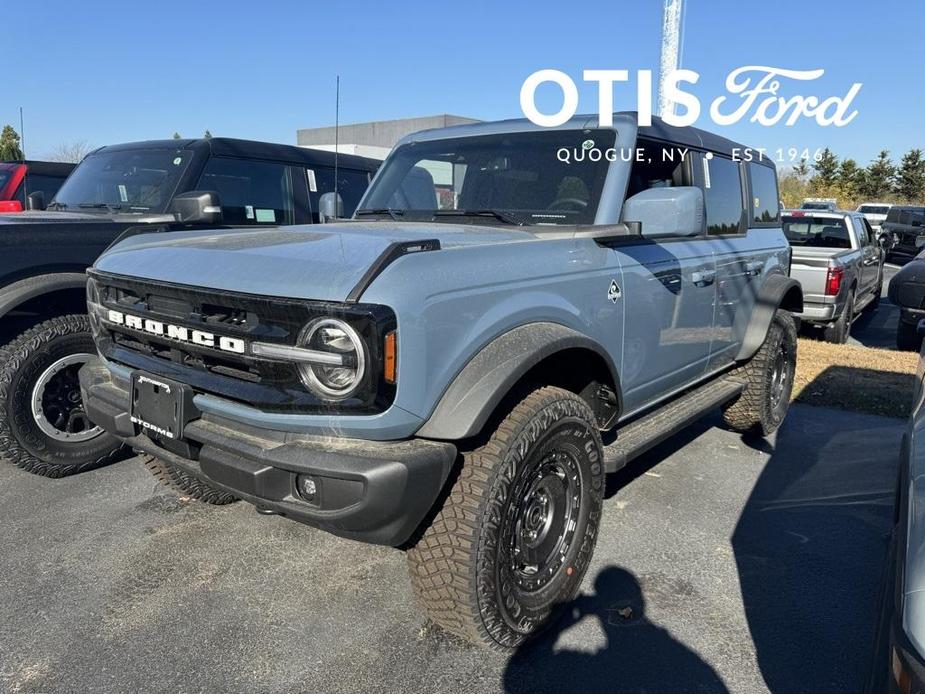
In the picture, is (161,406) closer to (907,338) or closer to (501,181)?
(501,181)

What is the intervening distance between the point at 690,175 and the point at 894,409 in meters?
3.24

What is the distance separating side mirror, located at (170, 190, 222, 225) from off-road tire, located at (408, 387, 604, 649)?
9.11 feet

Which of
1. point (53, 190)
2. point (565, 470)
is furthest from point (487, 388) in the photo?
point (53, 190)

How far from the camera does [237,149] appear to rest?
5207mm

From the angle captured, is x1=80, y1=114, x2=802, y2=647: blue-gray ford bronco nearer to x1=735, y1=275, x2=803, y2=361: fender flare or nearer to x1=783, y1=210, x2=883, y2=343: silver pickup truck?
x1=735, y1=275, x2=803, y2=361: fender flare

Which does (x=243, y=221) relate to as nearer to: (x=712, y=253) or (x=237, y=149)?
(x=237, y=149)

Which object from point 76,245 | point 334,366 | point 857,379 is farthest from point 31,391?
point 857,379

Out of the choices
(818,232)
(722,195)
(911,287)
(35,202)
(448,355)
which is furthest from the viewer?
(818,232)

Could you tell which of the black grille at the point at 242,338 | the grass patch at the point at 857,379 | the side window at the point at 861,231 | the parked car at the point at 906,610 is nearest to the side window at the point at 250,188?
the black grille at the point at 242,338

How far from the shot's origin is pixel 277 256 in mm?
2369

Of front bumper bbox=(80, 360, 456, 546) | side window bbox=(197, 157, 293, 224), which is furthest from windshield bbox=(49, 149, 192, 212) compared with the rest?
front bumper bbox=(80, 360, 456, 546)

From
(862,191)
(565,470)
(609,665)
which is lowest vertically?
(609,665)

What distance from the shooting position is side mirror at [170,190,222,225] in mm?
4363

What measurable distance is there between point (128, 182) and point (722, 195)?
4113 millimetres
